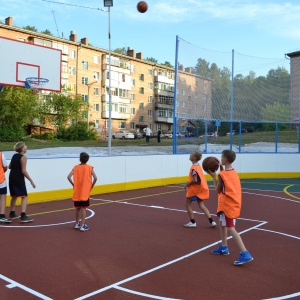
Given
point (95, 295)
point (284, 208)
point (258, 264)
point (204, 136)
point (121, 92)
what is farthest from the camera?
point (121, 92)

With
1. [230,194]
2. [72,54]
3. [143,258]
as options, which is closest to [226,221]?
[230,194]

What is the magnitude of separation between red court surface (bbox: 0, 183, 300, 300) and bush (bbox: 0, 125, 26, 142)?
35.6 meters

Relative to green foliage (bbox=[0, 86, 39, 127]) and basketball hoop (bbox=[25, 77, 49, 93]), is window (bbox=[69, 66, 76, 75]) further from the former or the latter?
basketball hoop (bbox=[25, 77, 49, 93])

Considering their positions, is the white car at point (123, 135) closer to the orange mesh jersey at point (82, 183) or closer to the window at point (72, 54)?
the window at point (72, 54)

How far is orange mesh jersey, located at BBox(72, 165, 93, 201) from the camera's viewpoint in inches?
323

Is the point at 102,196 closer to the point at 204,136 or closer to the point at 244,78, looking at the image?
the point at 204,136

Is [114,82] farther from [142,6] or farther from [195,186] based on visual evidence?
[195,186]

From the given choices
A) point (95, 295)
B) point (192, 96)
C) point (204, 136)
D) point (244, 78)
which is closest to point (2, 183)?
point (95, 295)

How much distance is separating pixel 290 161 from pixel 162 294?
56.8ft

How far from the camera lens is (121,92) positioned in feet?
220

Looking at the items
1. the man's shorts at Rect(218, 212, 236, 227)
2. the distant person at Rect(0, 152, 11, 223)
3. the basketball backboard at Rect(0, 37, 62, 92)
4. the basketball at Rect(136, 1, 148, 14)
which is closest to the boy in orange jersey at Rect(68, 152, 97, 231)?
the distant person at Rect(0, 152, 11, 223)

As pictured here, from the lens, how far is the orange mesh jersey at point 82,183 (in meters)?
8.20

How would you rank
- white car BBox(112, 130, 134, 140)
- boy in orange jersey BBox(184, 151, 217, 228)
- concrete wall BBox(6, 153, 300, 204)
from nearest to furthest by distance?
boy in orange jersey BBox(184, 151, 217, 228) < concrete wall BBox(6, 153, 300, 204) < white car BBox(112, 130, 134, 140)

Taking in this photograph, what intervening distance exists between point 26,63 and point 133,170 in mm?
5810
